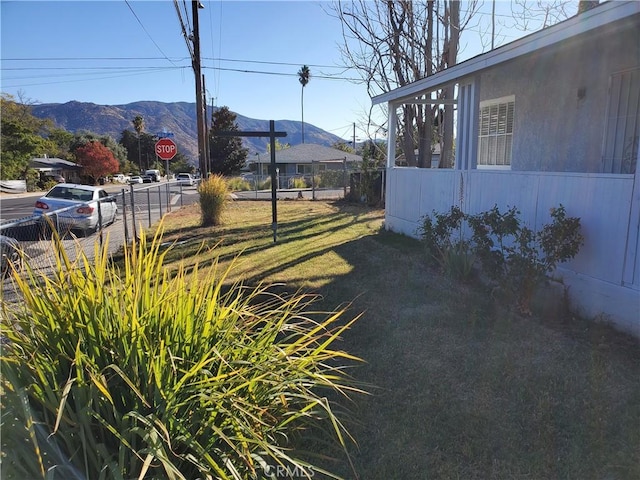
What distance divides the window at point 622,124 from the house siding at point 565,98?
0.10m

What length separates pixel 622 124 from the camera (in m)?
6.54

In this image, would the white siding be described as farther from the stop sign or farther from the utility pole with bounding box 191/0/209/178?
the stop sign

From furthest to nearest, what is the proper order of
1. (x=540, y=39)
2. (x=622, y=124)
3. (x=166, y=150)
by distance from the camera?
(x=166, y=150)
(x=622, y=124)
(x=540, y=39)

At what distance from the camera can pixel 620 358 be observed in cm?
388

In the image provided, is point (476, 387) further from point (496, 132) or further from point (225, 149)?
point (225, 149)

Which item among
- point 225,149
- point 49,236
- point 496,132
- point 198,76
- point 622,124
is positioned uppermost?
point 198,76

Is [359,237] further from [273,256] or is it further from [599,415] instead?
[599,415]

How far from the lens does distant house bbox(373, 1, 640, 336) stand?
4566 millimetres

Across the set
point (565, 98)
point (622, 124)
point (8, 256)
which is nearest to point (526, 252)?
point (622, 124)

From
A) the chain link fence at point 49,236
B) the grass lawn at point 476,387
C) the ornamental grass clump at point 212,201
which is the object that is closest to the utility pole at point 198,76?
the chain link fence at point 49,236

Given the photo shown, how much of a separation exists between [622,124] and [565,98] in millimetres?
1142

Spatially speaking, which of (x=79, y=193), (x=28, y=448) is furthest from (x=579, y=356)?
(x=79, y=193)

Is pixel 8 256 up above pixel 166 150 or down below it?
below

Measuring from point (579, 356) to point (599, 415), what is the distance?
96cm
